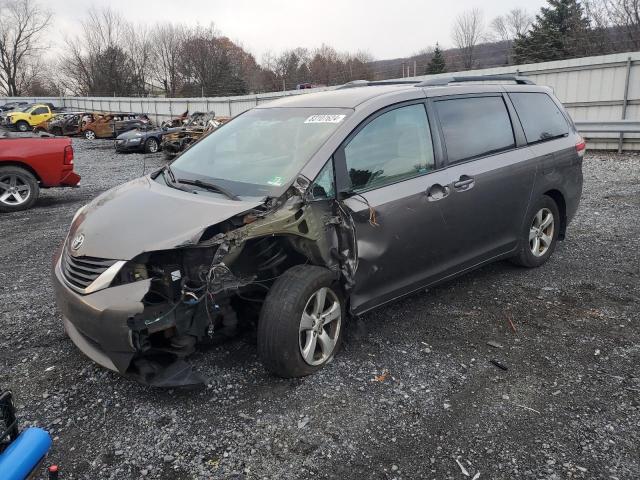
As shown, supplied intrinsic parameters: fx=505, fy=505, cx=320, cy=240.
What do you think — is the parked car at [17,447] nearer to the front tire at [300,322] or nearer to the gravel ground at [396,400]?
the gravel ground at [396,400]

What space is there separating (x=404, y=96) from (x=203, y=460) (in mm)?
2798

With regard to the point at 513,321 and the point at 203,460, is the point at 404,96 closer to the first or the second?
the point at 513,321

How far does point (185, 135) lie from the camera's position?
17.5m

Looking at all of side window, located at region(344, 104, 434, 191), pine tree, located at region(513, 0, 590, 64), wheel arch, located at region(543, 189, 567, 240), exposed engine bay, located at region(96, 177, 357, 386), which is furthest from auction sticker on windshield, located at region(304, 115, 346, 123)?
pine tree, located at region(513, 0, 590, 64)

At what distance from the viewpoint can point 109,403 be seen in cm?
305

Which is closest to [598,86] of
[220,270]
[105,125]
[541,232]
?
[541,232]

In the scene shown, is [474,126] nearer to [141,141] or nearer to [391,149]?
[391,149]

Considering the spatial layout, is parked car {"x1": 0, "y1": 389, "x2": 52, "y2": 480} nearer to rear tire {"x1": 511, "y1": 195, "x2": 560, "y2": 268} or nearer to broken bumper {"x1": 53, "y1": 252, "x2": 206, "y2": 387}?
broken bumper {"x1": 53, "y1": 252, "x2": 206, "y2": 387}

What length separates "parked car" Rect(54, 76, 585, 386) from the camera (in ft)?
9.54

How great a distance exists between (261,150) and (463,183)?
1577 mm

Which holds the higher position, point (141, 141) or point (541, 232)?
point (141, 141)

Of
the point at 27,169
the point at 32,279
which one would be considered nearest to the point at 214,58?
the point at 27,169

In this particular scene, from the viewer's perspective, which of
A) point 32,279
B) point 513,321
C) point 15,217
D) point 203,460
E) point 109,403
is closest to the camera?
point 203,460

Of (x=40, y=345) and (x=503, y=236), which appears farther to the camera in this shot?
(x=503, y=236)
